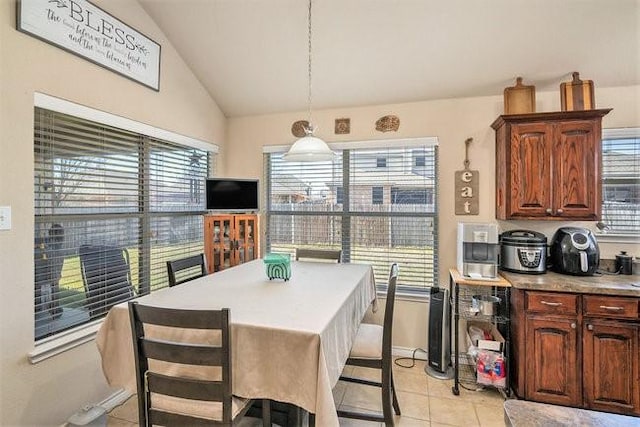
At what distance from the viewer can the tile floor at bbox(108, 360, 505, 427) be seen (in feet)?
7.20

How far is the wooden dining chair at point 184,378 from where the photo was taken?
4.27 feet

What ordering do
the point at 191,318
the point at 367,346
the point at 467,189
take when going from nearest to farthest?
the point at 191,318
the point at 367,346
the point at 467,189

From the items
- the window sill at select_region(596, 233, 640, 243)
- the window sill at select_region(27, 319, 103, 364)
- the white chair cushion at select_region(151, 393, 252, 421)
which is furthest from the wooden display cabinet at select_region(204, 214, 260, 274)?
the window sill at select_region(596, 233, 640, 243)

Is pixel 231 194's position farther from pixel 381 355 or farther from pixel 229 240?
pixel 381 355

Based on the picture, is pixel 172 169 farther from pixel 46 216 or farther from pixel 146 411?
pixel 146 411

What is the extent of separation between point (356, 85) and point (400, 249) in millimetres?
1637

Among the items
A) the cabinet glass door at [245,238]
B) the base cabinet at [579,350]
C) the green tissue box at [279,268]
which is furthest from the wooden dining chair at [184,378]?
the base cabinet at [579,350]

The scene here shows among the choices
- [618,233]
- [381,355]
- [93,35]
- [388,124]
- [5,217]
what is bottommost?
[381,355]

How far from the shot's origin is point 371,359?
6.40 feet

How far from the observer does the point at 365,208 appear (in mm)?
3373

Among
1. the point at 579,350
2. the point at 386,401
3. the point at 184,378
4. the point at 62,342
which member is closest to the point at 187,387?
the point at 184,378

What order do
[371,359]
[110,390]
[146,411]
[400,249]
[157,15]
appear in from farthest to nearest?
1. [400,249]
2. [157,15]
3. [110,390]
4. [371,359]
5. [146,411]

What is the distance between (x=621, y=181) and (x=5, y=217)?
4.33 metres

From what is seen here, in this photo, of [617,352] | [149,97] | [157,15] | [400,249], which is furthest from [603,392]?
[157,15]
